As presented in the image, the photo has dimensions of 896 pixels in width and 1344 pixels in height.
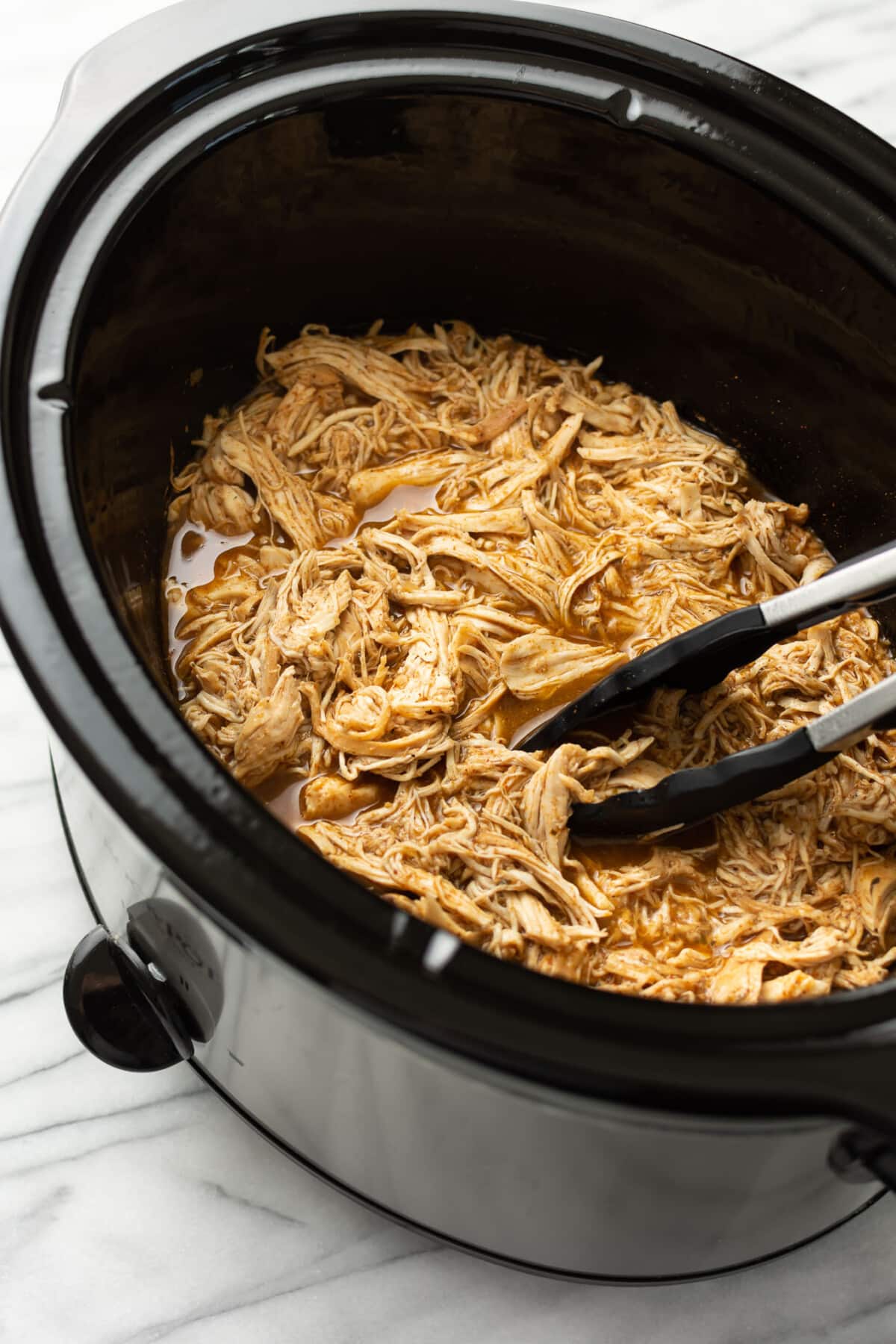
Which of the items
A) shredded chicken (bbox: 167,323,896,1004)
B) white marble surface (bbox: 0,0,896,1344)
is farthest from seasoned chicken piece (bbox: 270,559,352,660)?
white marble surface (bbox: 0,0,896,1344)

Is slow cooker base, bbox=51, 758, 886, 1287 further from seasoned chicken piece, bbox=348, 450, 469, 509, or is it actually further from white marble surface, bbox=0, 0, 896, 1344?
seasoned chicken piece, bbox=348, 450, 469, 509

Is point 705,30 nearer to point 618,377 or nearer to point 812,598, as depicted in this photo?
point 618,377

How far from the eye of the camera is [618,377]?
240 centimetres

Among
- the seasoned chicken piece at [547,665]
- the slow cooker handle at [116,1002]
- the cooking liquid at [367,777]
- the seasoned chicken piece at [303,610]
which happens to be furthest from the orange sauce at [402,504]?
the slow cooker handle at [116,1002]

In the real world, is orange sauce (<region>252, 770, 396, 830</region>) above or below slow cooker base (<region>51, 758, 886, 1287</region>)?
above

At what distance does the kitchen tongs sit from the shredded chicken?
0.18 feet

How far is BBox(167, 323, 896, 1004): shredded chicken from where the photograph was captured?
1734mm

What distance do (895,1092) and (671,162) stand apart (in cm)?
149

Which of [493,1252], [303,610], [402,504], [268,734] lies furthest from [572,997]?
[402,504]

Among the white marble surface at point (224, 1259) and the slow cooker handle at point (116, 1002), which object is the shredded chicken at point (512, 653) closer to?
the slow cooker handle at point (116, 1002)

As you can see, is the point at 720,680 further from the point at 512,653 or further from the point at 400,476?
the point at 400,476

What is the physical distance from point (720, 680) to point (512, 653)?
1.05 feet

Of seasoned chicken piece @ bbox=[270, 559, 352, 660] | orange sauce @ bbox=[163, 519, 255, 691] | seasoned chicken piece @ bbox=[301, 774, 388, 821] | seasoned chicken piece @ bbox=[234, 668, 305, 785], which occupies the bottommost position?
seasoned chicken piece @ bbox=[301, 774, 388, 821]

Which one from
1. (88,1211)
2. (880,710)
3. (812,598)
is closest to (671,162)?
(812,598)
